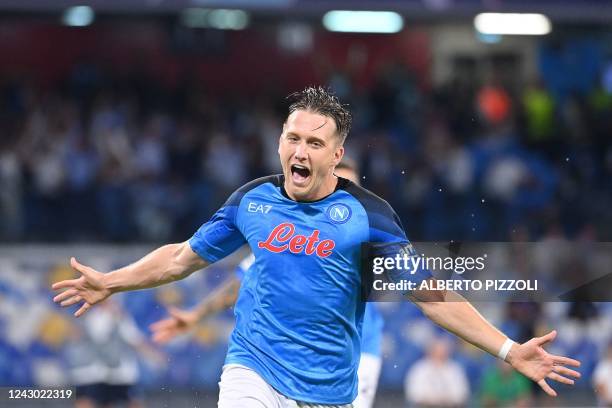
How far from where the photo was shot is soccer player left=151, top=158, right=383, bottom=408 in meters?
7.25

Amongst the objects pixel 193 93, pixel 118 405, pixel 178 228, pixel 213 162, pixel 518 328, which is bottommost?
pixel 118 405

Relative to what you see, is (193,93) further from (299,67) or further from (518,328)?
(518,328)

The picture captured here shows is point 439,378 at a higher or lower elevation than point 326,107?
lower

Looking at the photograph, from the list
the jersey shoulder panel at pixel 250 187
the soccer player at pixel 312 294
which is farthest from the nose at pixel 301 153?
the jersey shoulder panel at pixel 250 187

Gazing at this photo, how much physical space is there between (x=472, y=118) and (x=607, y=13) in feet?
11.9

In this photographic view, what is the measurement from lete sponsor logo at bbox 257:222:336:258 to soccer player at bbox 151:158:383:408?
1.65 m

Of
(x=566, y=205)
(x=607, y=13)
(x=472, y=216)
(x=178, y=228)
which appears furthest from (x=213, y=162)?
(x=607, y=13)

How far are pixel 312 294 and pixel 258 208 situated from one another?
1.68ft

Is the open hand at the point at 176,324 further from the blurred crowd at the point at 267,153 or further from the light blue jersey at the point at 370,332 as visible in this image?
the blurred crowd at the point at 267,153

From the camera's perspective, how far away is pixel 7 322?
38.3 ft

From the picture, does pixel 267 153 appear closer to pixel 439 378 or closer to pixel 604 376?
pixel 439 378

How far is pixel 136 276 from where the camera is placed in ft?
19.4

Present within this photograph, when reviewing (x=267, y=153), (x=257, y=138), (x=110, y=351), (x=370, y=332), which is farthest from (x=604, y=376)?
(x=257, y=138)

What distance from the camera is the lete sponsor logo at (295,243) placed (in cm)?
556
